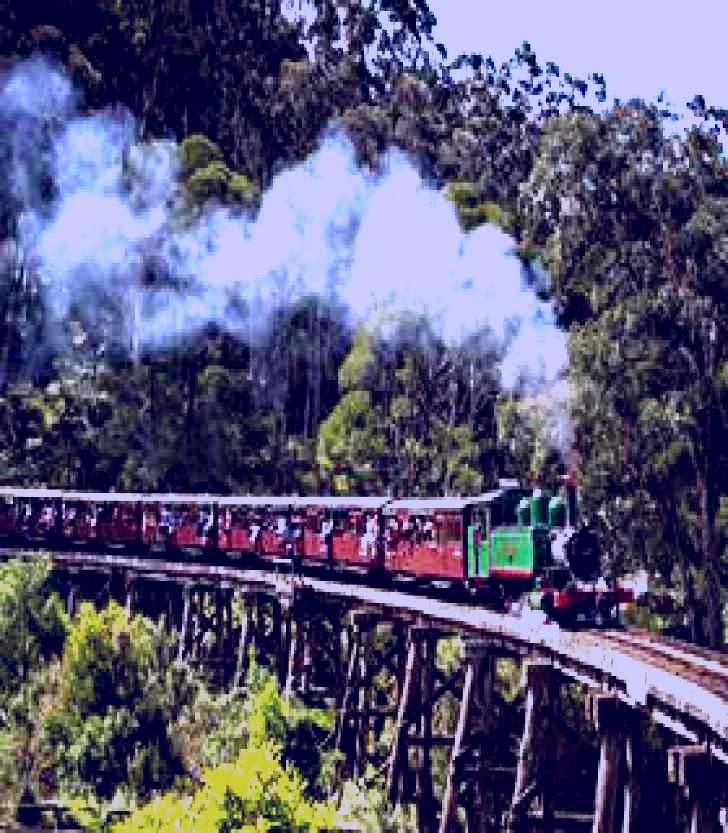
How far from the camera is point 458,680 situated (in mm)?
34031

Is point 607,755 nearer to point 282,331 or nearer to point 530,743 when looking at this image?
point 530,743

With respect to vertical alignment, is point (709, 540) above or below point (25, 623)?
above

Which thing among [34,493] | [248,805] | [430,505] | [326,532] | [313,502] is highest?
[34,493]

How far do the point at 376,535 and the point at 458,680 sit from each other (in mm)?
3390

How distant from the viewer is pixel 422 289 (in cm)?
5041

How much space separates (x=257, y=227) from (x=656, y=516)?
819 inches

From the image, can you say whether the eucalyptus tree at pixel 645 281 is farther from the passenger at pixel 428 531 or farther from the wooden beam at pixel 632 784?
the wooden beam at pixel 632 784

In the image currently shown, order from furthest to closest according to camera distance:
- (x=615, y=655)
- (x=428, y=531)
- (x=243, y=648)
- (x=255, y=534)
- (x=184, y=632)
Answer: (x=184, y=632) → (x=255, y=534) → (x=243, y=648) → (x=428, y=531) → (x=615, y=655)

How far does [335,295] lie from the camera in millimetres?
A: 59531

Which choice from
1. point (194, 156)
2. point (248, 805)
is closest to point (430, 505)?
point (248, 805)

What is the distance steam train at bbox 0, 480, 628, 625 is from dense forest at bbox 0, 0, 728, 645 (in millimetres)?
4131

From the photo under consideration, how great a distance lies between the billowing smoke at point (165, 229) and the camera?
186ft

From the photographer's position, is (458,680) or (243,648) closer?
(458,680)

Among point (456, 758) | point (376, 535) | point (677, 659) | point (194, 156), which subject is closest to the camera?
point (677, 659)
